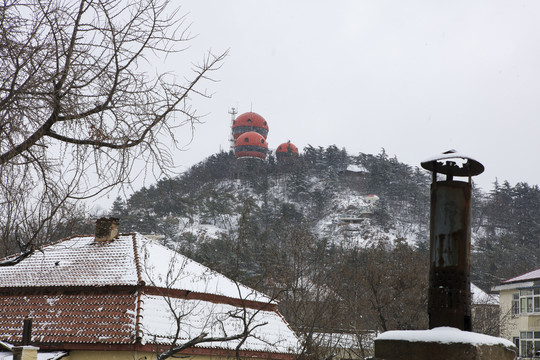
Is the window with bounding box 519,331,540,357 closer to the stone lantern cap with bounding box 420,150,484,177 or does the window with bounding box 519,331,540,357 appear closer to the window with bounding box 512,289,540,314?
the window with bounding box 512,289,540,314

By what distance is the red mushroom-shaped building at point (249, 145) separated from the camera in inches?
4452

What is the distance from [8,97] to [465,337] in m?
3.72

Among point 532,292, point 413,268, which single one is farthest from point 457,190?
point 532,292

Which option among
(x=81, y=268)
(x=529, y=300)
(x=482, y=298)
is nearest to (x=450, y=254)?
(x=81, y=268)

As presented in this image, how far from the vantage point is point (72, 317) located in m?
16.6

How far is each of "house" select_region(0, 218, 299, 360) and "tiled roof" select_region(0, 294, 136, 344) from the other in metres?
0.03

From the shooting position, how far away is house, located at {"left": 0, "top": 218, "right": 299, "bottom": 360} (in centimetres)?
1559

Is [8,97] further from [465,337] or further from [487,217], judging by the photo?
[487,217]

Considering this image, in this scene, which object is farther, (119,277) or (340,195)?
(340,195)

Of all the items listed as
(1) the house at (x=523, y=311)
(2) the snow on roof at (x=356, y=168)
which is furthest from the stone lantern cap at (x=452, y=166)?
(2) the snow on roof at (x=356, y=168)

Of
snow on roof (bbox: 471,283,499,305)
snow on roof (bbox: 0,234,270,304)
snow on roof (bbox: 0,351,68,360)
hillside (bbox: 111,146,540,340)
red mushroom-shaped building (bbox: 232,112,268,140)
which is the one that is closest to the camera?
snow on roof (bbox: 0,351,68,360)

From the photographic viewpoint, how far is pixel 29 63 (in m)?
5.25

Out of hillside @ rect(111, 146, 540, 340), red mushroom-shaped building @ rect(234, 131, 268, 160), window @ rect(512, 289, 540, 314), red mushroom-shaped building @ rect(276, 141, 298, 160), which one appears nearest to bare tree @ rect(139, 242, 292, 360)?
window @ rect(512, 289, 540, 314)

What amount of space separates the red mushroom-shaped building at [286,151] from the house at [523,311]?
7904 cm
